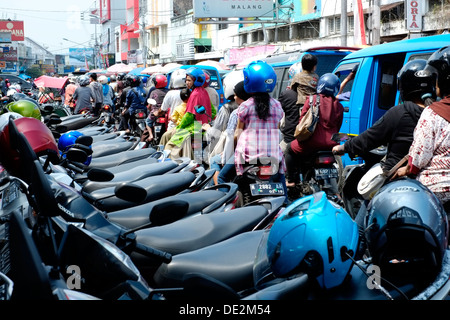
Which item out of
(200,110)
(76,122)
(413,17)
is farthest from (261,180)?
(413,17)

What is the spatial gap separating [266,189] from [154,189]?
112 cm

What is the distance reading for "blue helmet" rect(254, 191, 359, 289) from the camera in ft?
7.45

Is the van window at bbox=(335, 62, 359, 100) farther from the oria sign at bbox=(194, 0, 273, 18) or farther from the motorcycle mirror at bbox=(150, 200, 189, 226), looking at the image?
the oria sign at bbox=(194, 0, 273, 18)

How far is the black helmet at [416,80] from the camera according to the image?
3.73 metres

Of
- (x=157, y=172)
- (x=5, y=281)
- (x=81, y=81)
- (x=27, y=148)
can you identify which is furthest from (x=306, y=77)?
(x=81, y=81)

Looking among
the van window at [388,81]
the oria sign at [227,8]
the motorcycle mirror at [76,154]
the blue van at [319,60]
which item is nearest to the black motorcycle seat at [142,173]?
the motorcycle mirror at [76,154]

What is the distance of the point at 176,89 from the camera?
9344mm

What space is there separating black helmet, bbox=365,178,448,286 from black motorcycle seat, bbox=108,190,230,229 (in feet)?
4.44

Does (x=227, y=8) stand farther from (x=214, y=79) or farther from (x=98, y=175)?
(x=98, y=175)

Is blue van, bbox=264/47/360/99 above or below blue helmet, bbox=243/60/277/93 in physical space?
above

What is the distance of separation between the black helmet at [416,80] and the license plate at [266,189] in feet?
5.12

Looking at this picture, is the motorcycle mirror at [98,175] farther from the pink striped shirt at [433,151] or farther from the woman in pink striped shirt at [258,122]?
the woman in pink striped shirt at [258,122]

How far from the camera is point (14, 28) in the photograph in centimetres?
9331

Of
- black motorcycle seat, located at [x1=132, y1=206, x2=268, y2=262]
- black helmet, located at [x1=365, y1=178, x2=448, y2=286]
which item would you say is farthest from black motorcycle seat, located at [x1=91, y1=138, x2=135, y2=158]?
black helmet, located at [x1=365, y1=178, x2=448, y2=286]
